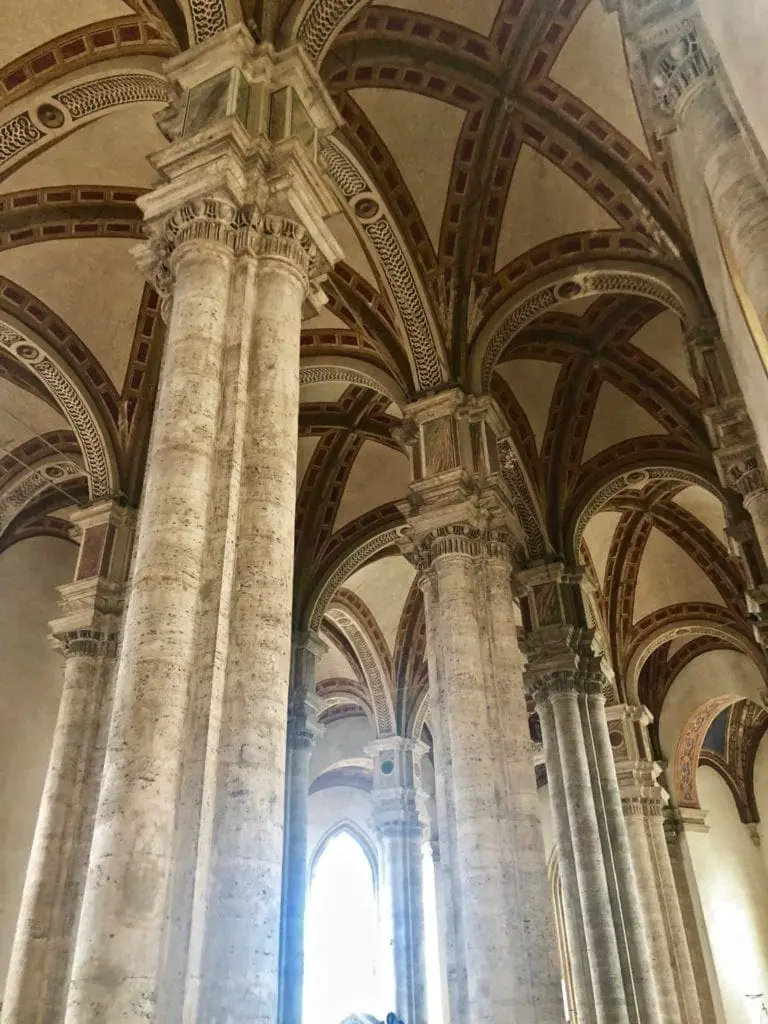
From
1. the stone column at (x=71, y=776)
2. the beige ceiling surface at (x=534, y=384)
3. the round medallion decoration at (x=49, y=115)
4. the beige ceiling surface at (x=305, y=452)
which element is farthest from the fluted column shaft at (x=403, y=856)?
the round medallion decoration at (x=49, y=115)

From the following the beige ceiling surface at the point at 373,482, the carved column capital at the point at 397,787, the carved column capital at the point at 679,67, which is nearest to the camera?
the carved column capital at the point at 679,67

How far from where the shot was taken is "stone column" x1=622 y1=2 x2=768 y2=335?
3.98m

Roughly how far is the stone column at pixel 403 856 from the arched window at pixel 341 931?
4.99m

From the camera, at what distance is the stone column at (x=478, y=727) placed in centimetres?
639

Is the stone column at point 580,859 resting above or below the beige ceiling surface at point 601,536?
below

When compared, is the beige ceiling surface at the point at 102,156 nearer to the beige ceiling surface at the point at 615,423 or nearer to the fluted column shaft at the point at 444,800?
the fluted column shaft at the point at 444,800

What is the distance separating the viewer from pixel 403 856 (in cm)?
1508

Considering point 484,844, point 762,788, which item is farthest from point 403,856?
point 762,788

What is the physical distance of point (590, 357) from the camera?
11.4 m

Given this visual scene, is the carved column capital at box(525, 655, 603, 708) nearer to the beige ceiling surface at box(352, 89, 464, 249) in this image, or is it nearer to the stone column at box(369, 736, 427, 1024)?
the stone column at box(369, 736, 427, 1024)

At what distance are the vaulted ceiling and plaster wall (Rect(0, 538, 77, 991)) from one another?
680 mm

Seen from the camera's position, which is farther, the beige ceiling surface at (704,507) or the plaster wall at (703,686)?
the plaster wall at (703,686)

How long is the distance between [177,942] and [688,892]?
14.5 meters

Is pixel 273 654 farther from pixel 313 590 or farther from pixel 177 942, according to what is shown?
pixel 313 590
